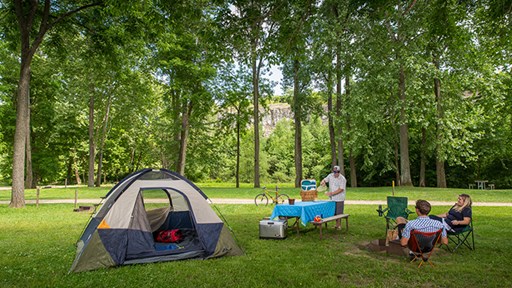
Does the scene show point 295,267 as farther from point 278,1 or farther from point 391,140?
point 391,140

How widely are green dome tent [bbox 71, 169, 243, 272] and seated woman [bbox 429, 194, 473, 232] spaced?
4024 mm

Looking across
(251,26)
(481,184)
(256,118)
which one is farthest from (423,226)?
(481,184)

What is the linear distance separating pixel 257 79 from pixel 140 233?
69.9 ft

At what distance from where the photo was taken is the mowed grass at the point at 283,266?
16.6 ft

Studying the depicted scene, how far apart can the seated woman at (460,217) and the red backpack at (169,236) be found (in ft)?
16.3

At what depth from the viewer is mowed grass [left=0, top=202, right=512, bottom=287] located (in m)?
5.06

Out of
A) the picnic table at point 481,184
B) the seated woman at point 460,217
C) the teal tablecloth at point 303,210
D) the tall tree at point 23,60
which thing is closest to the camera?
the seated woman at point 460,217

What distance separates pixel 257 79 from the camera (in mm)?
26531

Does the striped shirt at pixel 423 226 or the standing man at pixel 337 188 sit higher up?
the standing man at pixel 337 188

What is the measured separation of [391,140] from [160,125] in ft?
57.5

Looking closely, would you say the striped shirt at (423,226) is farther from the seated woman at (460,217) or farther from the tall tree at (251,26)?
the tall tree at (251,26)

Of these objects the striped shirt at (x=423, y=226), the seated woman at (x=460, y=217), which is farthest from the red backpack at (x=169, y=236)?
the seated woman at (x=460, y=217)

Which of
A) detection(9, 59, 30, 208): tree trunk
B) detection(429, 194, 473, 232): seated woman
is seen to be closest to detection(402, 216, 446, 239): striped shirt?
detection(429, 194, 473, 232): seated woman

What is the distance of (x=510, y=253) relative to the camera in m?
6.54
